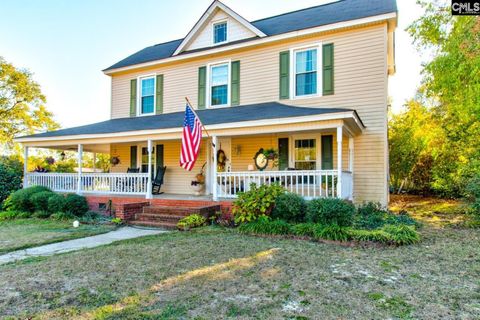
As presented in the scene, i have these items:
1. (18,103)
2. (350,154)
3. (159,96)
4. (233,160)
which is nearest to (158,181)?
(233,160)

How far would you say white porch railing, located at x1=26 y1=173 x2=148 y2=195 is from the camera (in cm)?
1062

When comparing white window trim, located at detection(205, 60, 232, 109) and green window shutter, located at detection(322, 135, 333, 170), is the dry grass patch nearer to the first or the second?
green window shutter, located at detection(322, 135, 333, 170)

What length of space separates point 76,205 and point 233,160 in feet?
18.0

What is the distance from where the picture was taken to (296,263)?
191 inches

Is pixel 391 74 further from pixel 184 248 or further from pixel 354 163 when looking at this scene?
pixel 184 248

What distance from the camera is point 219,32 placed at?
1213cm

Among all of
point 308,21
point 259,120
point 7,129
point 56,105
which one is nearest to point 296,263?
point 259,120

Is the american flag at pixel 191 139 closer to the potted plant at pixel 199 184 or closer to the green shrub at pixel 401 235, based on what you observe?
the potted plant at pixel 199 184

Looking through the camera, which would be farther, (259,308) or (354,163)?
(354,163)

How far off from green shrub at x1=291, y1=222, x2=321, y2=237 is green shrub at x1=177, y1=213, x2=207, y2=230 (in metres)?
2.52

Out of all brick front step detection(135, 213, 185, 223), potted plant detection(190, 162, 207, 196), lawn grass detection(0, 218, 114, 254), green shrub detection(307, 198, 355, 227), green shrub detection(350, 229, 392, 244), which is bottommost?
lawn grass detection(0, 218, 114, 254)

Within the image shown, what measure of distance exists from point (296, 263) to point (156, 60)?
10609 millimetres

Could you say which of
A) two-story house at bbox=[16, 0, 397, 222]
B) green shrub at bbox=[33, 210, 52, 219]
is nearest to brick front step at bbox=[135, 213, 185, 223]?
two-story house at bbox=[16, 0, 397, 222]

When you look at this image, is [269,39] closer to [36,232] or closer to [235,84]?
[235,84]
